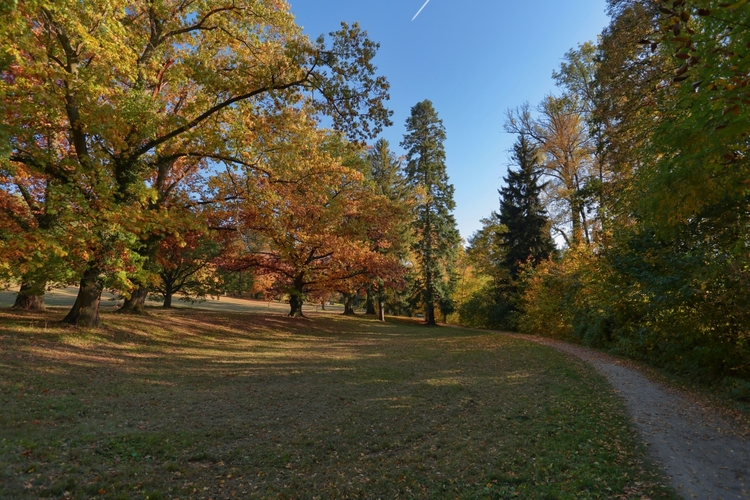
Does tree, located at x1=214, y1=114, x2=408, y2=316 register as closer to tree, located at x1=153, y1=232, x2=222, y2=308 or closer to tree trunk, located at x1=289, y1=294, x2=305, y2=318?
tree trunk, located at x1=289, y1=294, x2=305, y2=318

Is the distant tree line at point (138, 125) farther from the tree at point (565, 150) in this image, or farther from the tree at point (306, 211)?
the tree at point (565, 150)

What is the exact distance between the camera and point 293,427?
593cm

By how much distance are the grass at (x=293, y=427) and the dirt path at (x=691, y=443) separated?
12.3 inches

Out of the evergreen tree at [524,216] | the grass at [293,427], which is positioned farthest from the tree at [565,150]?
the grass at [293,427]

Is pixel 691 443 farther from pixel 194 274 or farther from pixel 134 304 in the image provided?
pixel 194 274

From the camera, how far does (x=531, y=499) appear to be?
12.4ft

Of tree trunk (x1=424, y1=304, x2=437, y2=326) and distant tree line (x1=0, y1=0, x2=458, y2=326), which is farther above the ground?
distant tree line (x1=0, y1=0, x2=458, y2=326)

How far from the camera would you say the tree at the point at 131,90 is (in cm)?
798

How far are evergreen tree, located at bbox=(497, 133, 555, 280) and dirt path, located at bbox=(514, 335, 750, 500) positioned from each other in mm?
18098

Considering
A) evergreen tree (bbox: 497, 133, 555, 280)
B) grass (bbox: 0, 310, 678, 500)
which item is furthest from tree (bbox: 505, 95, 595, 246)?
grass (bbox: 0, 310, 678, 500)

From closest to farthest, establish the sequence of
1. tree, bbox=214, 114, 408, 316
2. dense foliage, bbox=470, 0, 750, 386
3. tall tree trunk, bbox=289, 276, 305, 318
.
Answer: dense foliage, bbox=470, 0, 750, 386, tree, bbox=214, 114, 408, 316, tall tree trunk, bbox=289, 276, 305, 318

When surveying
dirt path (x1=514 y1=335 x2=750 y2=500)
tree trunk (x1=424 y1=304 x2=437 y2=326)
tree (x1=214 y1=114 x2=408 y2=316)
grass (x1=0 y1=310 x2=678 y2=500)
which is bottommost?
grass (x1=0 y1=310 x2=678 y2=500)

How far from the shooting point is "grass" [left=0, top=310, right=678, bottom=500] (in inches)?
159

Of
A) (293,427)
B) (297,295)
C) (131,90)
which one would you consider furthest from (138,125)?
(297,295)
